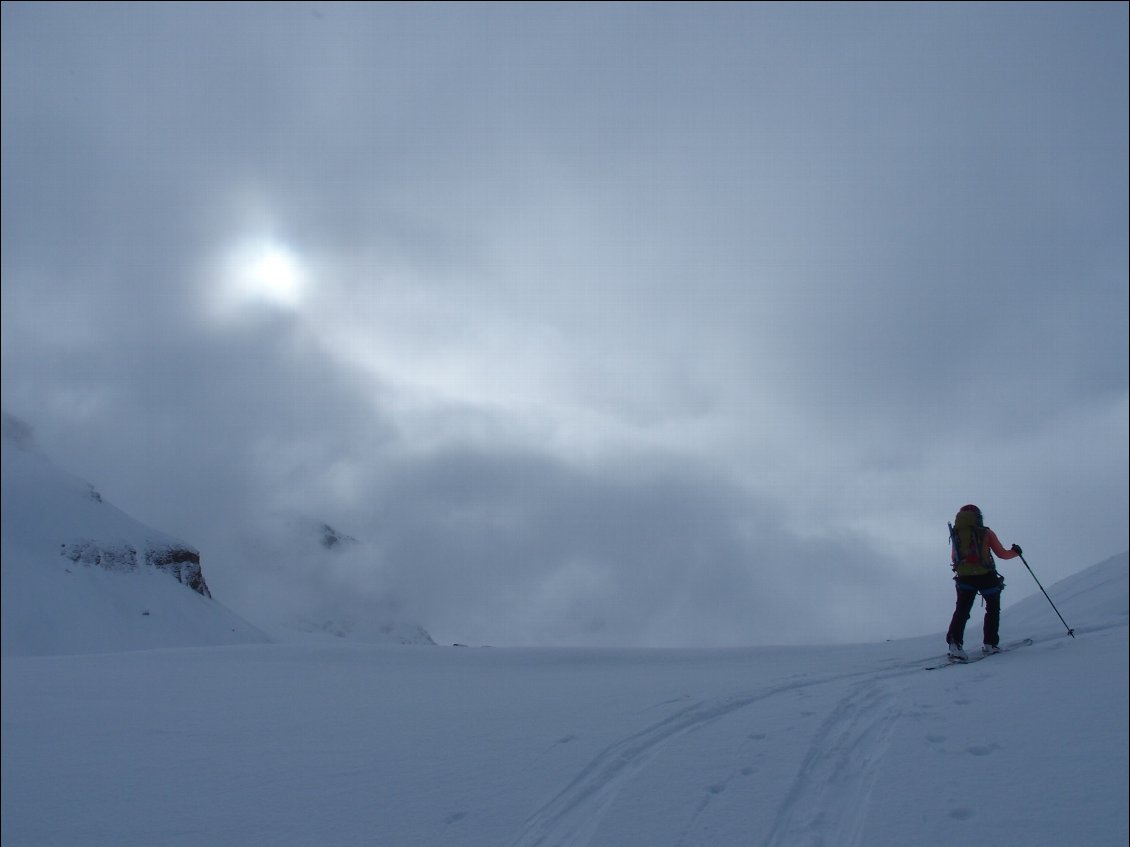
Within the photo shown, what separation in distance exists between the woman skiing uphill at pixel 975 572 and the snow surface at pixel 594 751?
0.68m

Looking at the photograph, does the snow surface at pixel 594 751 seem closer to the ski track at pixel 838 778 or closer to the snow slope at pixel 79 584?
the ski track at pixel 838 778

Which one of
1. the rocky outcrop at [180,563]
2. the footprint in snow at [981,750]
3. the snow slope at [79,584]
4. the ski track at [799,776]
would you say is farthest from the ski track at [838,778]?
the rocky outcrop at [180,563]

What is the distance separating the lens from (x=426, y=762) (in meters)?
7.89

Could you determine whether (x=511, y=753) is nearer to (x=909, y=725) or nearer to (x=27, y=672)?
(x=909, y=725)

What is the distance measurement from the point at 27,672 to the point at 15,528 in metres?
86.1

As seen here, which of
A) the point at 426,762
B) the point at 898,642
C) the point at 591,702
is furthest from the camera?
the point at 898,642

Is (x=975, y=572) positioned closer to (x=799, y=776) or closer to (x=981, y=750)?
(x=981, y=750)

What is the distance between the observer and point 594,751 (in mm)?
A: 7898

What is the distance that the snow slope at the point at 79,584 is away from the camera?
6700 cm

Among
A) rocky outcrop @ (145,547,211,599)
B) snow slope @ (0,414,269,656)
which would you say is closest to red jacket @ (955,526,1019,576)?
snow slope @ (0,414,269,656)

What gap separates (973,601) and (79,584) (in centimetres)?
8655

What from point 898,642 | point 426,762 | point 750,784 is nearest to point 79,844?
point 426,762

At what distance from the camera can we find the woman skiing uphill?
36.7 feet

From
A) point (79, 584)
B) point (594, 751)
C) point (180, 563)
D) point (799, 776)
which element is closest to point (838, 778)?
point (799, 776)
